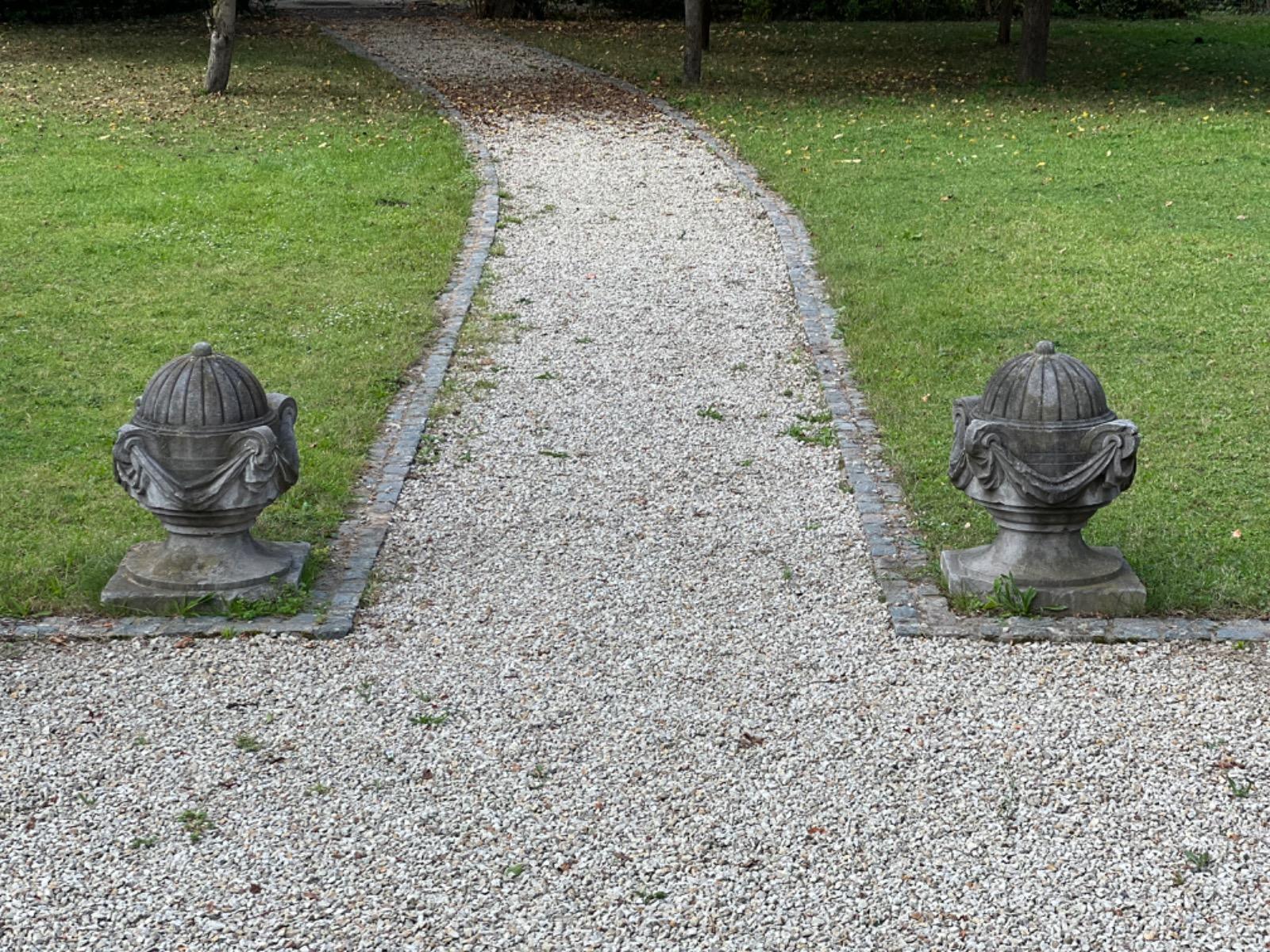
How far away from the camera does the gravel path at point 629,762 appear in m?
4.59

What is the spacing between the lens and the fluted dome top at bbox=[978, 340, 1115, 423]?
6.34m

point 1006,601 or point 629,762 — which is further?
point 1006,601

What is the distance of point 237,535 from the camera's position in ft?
22.3

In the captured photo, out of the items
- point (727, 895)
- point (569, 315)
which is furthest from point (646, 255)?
point (727, 895)

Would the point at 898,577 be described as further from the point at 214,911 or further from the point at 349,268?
the point at 349,268

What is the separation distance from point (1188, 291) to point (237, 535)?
7981mm

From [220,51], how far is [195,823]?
18.0 m

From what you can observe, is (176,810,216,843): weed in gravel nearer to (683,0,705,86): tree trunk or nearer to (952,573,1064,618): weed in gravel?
(952,573,1064,618): weed in gravel

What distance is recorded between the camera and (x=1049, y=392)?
634cm

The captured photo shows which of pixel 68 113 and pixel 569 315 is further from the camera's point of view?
pixel 68 113

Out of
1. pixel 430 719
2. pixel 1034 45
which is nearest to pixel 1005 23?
pixel 1034 45

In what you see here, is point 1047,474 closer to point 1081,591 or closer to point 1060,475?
point 1060,475

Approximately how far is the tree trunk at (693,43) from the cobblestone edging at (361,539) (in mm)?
10231

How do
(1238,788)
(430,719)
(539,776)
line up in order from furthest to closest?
1. (430,719)
2. (539,776)
3. (1238,788)
